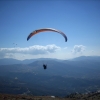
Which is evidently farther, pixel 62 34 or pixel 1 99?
pixel 1 99

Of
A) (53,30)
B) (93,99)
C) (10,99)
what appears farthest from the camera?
(93,99)

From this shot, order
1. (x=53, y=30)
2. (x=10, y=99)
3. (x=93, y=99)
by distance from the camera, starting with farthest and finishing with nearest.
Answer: (x=93, y=99) < (x=10, y=99) < (x=53, y=30)

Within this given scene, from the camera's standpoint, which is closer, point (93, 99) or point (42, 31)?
point (42, 31)

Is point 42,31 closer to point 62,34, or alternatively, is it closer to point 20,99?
point 62,34

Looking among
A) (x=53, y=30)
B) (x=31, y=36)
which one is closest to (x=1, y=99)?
(x=31, y=36)

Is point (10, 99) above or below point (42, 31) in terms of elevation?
below

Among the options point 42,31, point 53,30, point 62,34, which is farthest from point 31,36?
point 62,34

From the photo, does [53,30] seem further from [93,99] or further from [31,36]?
[93,99]

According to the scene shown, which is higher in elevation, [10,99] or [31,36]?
[31,36]

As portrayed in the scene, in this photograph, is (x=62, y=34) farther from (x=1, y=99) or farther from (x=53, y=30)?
(x=1, y=99)
